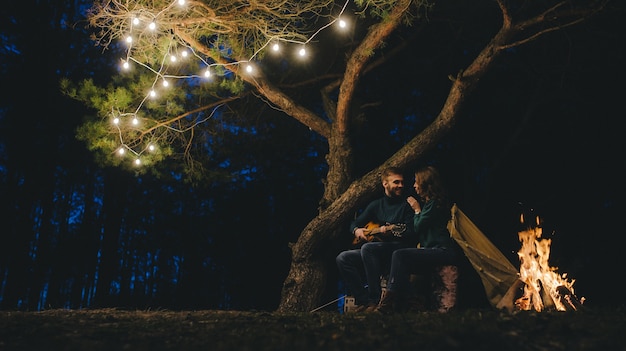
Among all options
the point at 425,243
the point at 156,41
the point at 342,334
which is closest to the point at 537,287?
the point at 425,243

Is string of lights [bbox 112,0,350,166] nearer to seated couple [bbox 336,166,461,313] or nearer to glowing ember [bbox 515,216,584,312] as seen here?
seated couple [bbox 336,166,461,313]

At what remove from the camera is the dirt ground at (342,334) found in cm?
227

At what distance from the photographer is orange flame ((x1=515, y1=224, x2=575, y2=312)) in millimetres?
4234

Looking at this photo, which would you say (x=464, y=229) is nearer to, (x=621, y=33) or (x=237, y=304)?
(x=621, y=33)

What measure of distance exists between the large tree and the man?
68 centimetres

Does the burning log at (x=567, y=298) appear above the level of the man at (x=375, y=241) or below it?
below

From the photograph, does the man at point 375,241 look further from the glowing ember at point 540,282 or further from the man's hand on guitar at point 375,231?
the glowing ember at point 540,282

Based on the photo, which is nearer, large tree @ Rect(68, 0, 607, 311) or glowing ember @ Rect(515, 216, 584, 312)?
glowing ember @ Rect(515, 216, 584, 312)

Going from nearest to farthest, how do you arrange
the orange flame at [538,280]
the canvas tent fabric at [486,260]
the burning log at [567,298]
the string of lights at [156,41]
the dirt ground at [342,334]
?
the dirt ground at [342,334] < the burning log at [567,298] < the orange flame at [538,280] < the canvas tent fabric at [486,260] < the string of lights at [156,41]

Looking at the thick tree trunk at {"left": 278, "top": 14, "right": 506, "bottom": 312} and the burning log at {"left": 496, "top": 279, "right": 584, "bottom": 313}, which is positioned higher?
the thick tree trunk at {"left": 278, "top": 14, "right": 506, "bottom": 312}

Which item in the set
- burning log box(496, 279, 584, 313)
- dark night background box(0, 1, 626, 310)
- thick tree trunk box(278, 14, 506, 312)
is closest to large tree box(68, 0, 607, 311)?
thick tree trunk box(278, 14, 506, 312)

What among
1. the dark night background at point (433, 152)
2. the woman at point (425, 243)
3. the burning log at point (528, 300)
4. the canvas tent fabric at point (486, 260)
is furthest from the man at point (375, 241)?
the dark night background at point (433, 152)

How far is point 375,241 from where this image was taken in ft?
16.2

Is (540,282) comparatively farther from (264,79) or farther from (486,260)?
(264,79)
